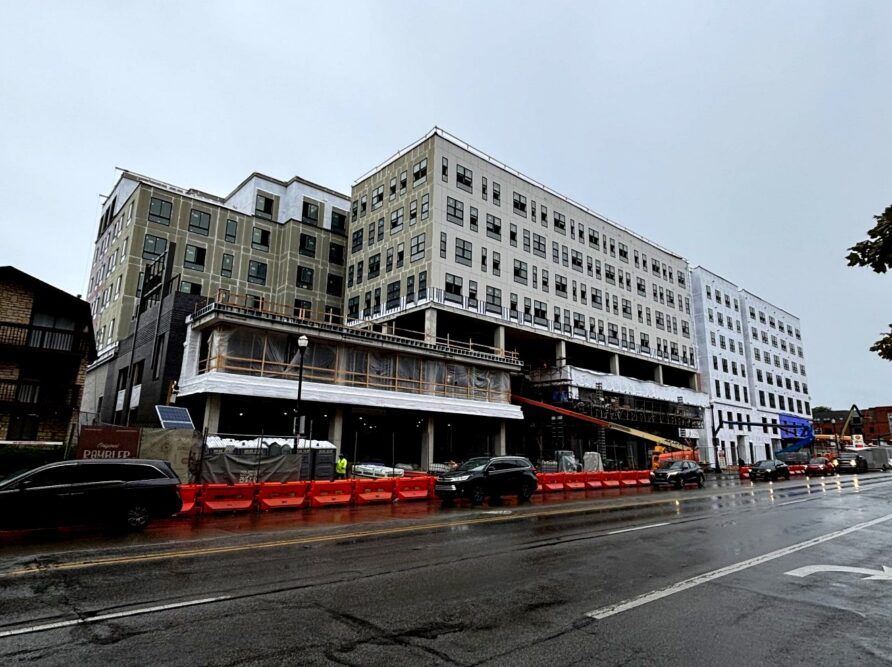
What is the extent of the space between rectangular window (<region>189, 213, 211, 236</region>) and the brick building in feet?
60.6

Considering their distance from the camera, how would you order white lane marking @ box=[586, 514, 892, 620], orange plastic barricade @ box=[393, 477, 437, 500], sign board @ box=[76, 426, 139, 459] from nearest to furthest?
white lane marking @ box=[586, 514, 892, 620], sign board @ box=[76, 426, 139, 459], orange plastic barricade @ box=[393, 477, 437, 500]

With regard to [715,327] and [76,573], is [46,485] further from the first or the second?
[715,327]

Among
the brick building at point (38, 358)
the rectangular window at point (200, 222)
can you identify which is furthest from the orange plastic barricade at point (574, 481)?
the rectangular window at point (200, 222)

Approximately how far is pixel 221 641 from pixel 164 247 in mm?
45535

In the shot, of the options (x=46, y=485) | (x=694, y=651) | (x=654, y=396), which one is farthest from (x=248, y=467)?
(x=654, y=396)

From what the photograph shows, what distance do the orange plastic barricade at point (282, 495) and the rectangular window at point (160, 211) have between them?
34933 mm

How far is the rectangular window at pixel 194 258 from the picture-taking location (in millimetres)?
45438

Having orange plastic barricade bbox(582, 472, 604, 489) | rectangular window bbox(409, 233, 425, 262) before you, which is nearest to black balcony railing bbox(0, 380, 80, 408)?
rectangular window bbox(409, 233, 425, 262)

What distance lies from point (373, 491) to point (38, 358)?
21082 mm

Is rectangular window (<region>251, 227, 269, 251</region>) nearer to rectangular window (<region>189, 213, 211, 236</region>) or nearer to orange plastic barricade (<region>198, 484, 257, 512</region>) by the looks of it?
rectangular window (<region>189, 213, 211, 236</region>)

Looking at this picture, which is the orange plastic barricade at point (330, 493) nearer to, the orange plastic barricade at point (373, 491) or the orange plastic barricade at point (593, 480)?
the orange plastic barricade at point (373, 491)

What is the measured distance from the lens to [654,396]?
5341 centimetres

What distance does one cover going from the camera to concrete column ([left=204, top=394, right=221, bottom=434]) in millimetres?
26625

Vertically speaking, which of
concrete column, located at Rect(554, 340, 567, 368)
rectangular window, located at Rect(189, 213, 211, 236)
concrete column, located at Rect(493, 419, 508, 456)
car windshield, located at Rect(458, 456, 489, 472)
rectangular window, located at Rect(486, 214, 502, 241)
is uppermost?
rectangular window, located at Rect(189, 213, 211, 236)
